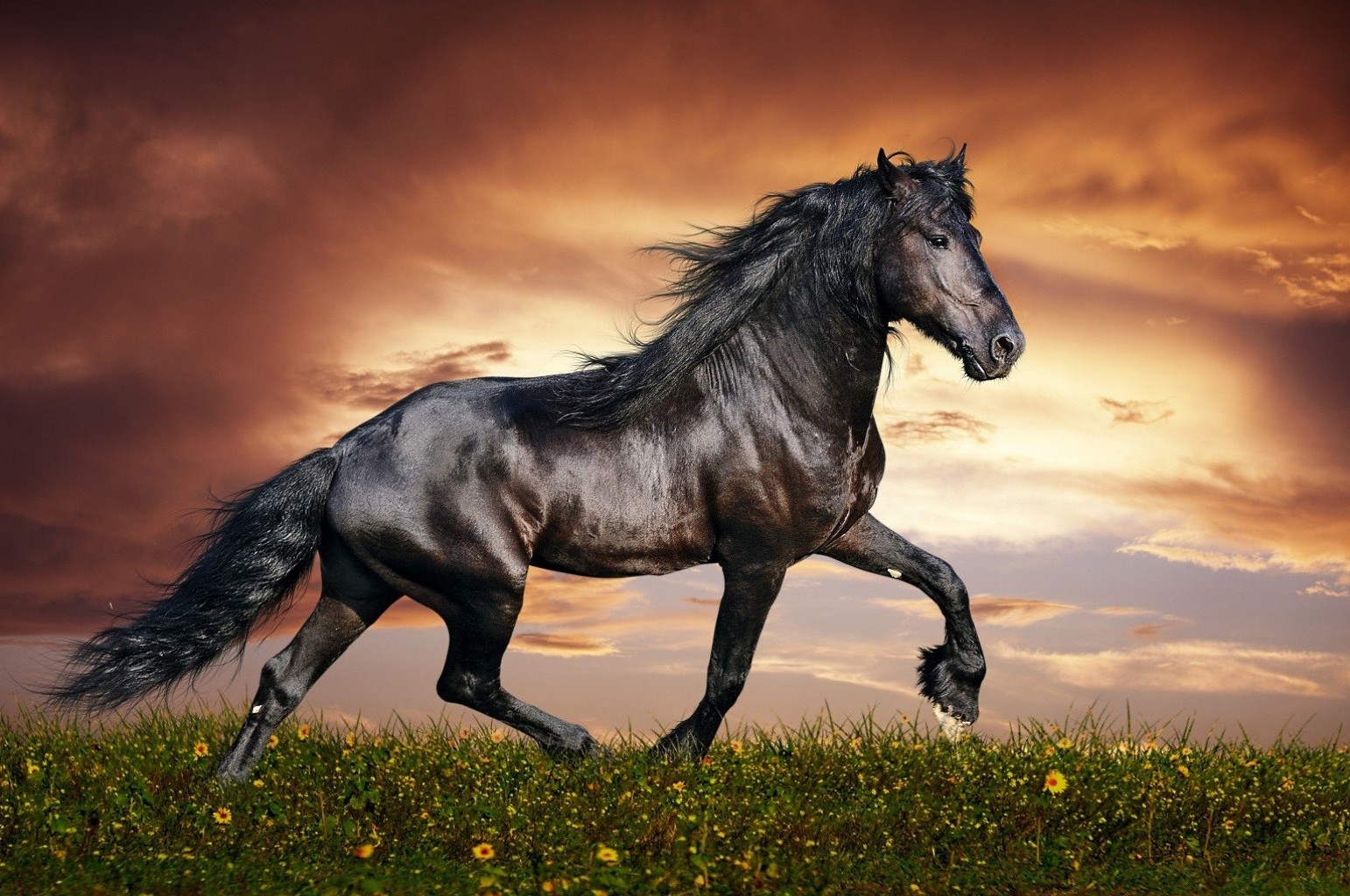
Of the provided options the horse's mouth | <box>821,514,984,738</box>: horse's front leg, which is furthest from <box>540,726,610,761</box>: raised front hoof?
the horse's mouth

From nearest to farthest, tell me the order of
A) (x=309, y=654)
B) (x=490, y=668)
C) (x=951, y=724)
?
(x=490, y=668) → (x=309, y=654) → (x=951, y=724)

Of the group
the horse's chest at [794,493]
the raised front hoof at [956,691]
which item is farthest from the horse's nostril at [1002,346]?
the raised front hoof at [956,691]

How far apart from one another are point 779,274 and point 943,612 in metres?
2.40

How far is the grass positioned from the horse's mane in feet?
6.62

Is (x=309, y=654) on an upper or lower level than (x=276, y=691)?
upper

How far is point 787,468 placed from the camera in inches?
278

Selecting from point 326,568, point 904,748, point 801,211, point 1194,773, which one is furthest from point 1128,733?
point 326,568

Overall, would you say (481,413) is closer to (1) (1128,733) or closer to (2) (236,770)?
(2) (236,770)

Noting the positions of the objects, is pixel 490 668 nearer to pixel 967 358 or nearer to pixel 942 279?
pixel 967 358

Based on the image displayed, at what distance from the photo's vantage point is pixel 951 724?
8.05 metres

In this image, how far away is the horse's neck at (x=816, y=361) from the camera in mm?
7137

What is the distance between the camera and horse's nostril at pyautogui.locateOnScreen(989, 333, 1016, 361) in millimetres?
6750

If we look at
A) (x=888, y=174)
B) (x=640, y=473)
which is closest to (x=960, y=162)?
(x=888, y=174)

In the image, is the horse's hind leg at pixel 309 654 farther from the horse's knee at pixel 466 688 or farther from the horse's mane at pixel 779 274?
the horse's mane at pixel 779 274
